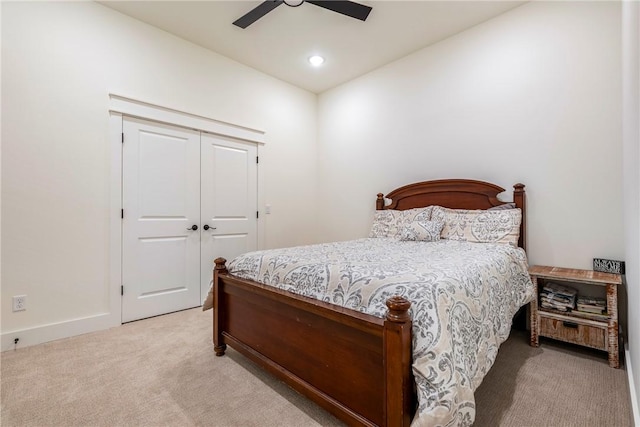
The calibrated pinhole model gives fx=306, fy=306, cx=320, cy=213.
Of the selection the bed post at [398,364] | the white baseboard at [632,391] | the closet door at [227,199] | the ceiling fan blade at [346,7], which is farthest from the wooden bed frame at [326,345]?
the ceiling fan blade at [346,7]

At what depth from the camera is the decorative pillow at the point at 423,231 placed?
2850 mm

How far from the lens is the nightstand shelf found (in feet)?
6.77

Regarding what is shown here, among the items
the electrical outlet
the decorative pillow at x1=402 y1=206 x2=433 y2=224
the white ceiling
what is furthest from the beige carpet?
the white ceiling

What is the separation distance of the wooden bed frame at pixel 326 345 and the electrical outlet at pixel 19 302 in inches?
61.6

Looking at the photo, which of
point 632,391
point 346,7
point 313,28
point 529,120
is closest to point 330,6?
point 346,7

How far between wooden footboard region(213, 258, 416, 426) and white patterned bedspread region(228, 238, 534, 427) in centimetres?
7

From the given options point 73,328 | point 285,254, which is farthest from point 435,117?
point 73,328

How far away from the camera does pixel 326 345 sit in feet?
4.90

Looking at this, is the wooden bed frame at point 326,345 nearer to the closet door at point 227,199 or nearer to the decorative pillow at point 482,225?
the closet door at point 227,199

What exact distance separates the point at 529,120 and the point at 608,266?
1.37 metres

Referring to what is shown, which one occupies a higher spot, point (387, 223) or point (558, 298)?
point (387, 223)

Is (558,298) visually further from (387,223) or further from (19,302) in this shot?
(19,302)

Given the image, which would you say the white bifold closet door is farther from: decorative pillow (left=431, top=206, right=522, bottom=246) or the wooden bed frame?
decorative pillow (left=431, top=206, right=522, bottom=246)

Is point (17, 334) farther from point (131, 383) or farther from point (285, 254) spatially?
point (285, 254)
